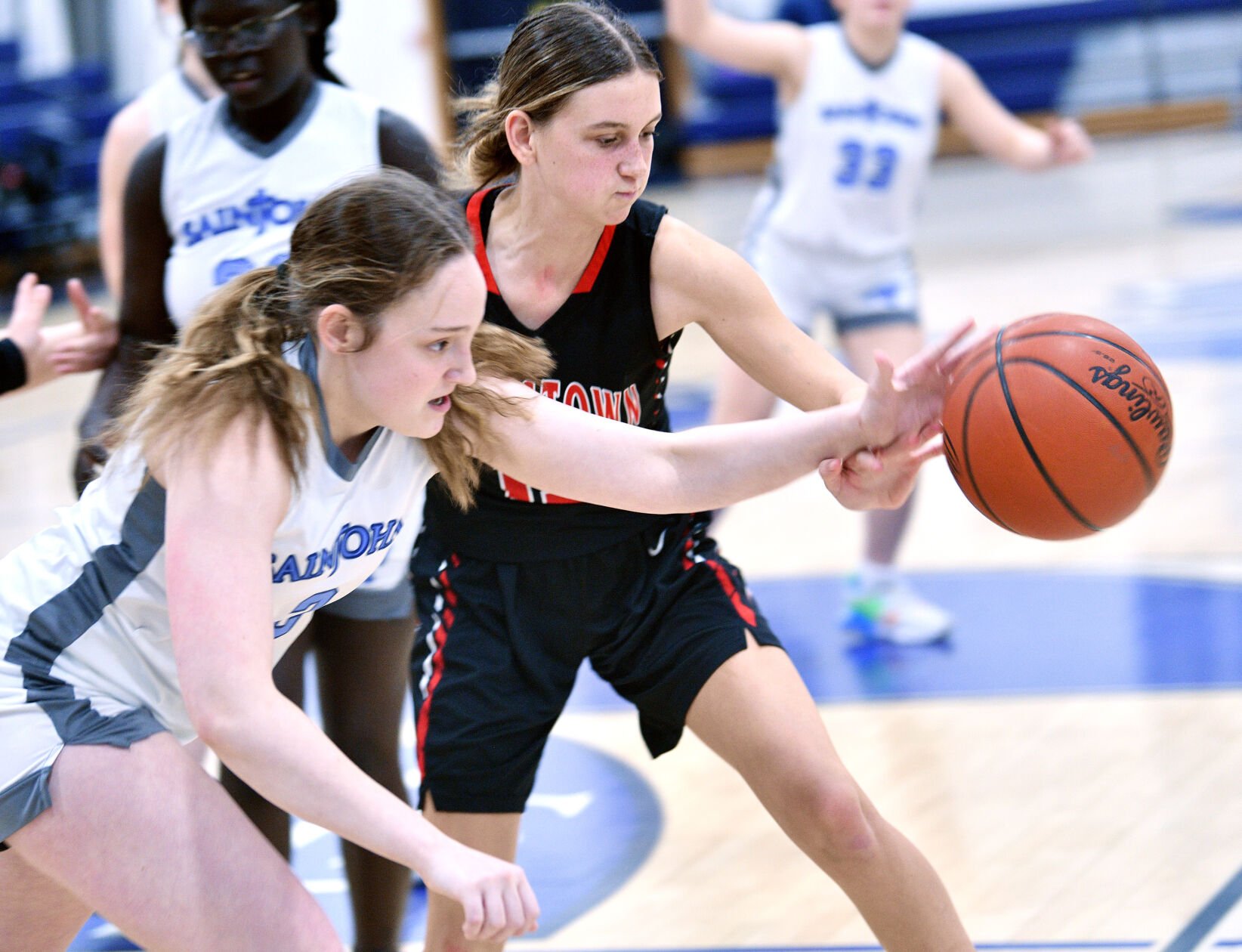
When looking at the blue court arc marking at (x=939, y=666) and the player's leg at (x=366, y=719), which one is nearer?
the player's leg at (x=366, y=719)

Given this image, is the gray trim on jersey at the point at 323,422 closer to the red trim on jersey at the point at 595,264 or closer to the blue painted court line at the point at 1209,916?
the red trim on jersey at the point at 595,264

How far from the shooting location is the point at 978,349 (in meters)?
2.46

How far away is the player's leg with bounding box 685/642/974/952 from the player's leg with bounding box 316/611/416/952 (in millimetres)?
814

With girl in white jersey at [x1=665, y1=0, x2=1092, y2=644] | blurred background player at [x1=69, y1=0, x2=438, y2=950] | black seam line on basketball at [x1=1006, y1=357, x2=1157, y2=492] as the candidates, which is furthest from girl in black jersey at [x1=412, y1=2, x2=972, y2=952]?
girl in white jersey at [x1=665, y1=0, x2=1092, y2=644]

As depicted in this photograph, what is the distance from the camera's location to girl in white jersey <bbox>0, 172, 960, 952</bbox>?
187cm

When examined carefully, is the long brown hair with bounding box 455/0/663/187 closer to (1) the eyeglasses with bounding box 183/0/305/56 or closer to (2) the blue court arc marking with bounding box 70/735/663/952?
(1) the eyeglasses with bounding box 183/0/305/56

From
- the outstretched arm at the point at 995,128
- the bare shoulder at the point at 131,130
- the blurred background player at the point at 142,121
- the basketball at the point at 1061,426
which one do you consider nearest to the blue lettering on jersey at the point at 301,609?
the basketball at the point at 1061,426

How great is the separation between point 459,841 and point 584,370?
0.78 m

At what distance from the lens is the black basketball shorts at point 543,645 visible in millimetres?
2514

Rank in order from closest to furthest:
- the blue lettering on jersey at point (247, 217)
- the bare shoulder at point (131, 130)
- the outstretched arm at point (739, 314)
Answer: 1. the outstretched arm at point (739, 314)
2. the blue lettering on jersey at point (247, 217)
3. the bare shoulder at point (131, 130)

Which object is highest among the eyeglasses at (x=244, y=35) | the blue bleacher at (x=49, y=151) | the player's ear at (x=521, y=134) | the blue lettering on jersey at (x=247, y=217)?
the eyeglasses at (x=244, y=35)

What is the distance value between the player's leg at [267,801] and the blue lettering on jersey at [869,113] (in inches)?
104

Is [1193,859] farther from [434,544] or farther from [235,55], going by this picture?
[235,55]

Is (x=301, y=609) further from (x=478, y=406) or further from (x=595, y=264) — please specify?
(x=595, y=264)
